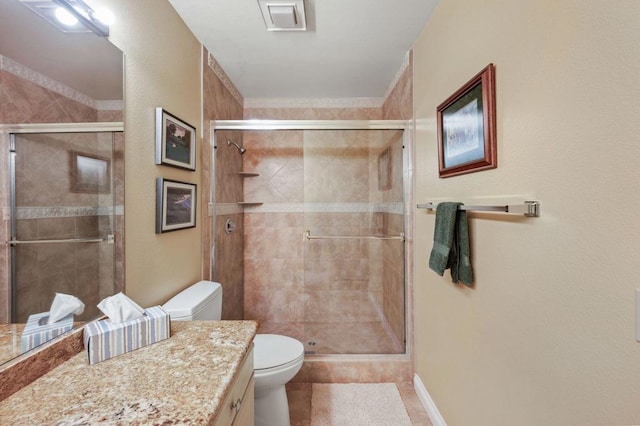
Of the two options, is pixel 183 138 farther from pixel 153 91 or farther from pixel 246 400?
pixel 246 400

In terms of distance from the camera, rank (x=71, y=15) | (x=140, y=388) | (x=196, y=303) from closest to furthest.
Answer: (x=140, y=388) → (x=71, y=15) → (x=196, y=303)

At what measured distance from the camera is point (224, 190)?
2.43 m

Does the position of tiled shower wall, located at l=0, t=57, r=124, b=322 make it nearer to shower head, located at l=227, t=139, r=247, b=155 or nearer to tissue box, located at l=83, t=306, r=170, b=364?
tissue box, located at l=83, t=306, r=170, b=364

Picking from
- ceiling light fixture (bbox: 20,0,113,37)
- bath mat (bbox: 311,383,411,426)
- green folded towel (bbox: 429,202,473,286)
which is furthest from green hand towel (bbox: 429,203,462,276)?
ceiling light fixture (bbox: 20,0,113,37)

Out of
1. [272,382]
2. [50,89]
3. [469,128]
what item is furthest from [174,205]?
[469,128]

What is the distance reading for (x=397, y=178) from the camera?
2.26 metres

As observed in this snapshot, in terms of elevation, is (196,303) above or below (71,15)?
below

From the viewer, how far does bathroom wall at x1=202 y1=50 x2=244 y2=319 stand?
2.08 meters

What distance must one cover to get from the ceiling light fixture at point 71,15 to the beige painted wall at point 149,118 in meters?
0.09

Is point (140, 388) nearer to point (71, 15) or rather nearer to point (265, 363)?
point (265, 363)

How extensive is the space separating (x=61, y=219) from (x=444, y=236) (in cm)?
153

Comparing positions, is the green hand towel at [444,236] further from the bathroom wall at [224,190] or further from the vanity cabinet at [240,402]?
the bathroom wall at [224,190]

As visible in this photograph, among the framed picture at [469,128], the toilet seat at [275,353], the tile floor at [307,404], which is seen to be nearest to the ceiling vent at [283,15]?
the framed picture at [469,128]

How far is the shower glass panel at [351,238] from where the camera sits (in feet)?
7.60
